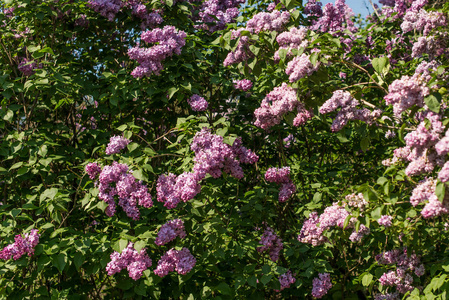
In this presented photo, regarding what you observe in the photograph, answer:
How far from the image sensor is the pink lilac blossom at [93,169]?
3.15 m

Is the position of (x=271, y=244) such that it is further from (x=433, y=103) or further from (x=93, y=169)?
(x=433, y=103)

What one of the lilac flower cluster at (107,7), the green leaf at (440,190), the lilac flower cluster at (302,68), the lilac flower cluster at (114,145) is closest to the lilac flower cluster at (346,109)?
the lilac flower cluster at (302,68)

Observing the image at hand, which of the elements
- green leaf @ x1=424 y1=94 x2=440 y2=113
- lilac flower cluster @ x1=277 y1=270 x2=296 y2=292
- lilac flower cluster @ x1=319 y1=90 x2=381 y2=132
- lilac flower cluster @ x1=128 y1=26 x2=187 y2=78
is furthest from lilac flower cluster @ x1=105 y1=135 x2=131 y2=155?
green leaf @ x1=424 y1=94 x2=440 y2=113

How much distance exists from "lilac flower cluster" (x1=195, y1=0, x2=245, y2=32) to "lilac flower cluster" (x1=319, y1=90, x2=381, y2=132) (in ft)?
6.92

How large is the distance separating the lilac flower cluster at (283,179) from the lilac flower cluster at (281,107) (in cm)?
60

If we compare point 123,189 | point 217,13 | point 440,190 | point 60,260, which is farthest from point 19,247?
point 217,13

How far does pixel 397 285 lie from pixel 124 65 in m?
3.20

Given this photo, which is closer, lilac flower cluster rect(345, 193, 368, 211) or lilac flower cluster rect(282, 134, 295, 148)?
lilac flower cluster rect(345, 193, 368, 211)

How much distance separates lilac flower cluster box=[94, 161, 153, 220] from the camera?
9.72ft

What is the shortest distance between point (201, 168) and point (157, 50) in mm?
1181

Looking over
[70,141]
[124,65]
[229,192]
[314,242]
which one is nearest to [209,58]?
[124,65]

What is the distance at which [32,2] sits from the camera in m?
3.87

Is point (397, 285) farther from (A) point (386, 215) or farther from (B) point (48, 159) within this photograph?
(B) point (48, 159)

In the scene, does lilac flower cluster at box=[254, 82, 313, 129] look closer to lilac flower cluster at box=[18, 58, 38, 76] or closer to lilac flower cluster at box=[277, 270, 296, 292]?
lilac flower cluster at box=[277, 270, 296, 292]
